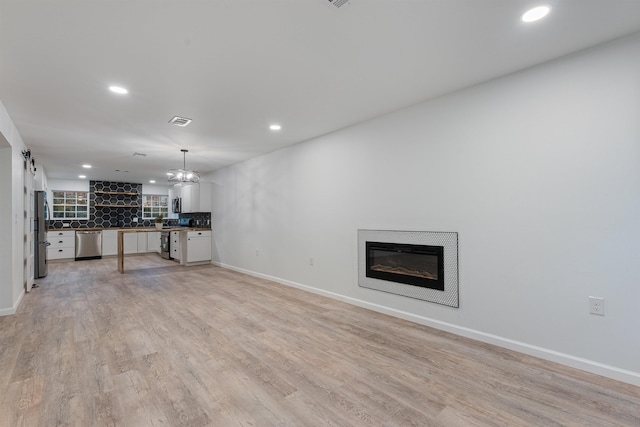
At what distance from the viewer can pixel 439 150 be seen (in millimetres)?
3121

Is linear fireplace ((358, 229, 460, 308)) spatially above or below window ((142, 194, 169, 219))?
below

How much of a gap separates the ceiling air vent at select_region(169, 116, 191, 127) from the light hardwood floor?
2.44 meters

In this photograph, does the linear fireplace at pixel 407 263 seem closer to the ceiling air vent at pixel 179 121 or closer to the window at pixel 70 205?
the ceiling air vent at pixel 179 121

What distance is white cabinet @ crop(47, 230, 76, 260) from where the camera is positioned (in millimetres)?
7898

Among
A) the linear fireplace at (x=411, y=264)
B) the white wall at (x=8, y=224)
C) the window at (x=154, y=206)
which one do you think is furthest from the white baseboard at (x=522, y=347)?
the window at (x=154, y=206)

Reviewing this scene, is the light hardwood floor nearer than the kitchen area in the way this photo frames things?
Yes

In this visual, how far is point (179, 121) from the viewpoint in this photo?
12.4 feet

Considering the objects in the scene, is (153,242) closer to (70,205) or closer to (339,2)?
(70,205)

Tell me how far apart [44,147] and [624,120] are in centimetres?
744

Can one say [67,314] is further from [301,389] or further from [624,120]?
[624,120]

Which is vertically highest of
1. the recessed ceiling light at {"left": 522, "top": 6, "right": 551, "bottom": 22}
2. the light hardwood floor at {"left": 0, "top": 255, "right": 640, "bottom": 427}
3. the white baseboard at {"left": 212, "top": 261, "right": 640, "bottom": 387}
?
the recessed ceiling light at {"left": 522, "top": 6, "right": 551, "bottom": 22}

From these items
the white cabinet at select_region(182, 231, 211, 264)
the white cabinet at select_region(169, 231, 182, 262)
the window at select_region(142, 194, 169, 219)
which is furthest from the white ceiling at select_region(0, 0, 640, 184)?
the window at select_region(142, 194, 169, 219)

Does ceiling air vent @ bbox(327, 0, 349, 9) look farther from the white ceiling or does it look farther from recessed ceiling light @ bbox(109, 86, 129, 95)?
recessed ceiling light @ bbox(109, 86, 129, 95)

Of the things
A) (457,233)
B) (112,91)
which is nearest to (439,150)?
(457,233)
